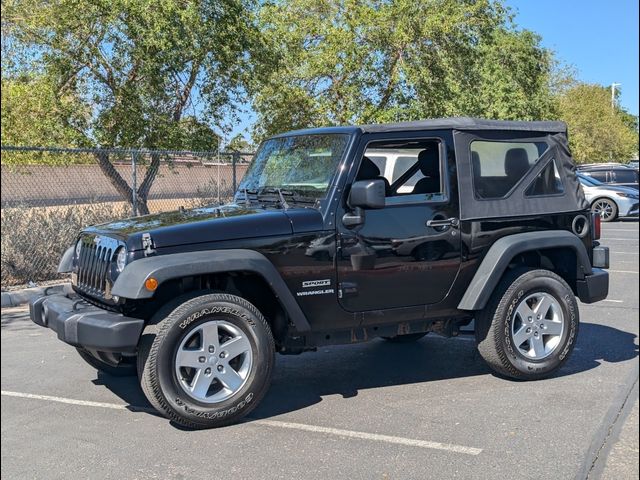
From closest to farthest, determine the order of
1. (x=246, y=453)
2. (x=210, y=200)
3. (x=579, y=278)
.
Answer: (x=246, y=453) → (x=579, y=278) → (x=210, y=200)

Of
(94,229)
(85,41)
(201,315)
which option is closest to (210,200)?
(85,41)

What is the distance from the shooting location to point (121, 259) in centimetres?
427

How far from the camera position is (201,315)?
424 centimetres

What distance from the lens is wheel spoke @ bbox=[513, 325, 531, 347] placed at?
5.21m

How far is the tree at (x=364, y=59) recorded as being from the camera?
600 inches

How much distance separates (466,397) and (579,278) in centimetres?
154

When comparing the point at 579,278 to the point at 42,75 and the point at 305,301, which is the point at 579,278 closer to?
the point at 305,301

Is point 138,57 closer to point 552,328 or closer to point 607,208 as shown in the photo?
point 552,328

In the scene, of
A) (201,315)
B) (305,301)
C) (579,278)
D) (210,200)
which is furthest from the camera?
(210,200)

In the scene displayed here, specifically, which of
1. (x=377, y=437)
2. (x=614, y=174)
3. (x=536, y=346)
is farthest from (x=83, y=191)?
(x=614, y=174)

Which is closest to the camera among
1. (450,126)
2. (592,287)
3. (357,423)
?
(357,423)

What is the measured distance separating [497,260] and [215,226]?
2143mm

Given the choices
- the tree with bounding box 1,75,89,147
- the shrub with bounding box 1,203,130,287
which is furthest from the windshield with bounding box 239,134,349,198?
the tree with bounding box 1,75,89,147

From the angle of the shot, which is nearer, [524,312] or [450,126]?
[450,126]
